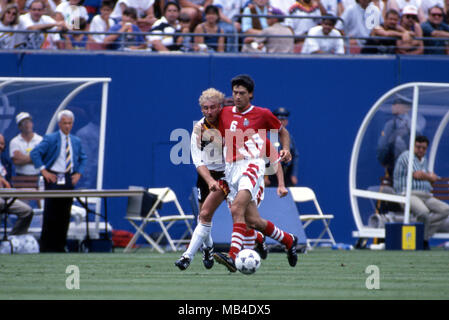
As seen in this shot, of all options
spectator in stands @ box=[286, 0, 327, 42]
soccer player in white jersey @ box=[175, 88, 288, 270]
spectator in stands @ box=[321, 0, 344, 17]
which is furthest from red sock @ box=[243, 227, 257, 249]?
spectator in stands @ box=[321, 0, 344, 17]

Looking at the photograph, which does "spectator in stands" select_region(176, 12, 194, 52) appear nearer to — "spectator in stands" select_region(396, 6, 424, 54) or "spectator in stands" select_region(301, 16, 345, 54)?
"spectator in stands" select_region(301, 16, 345, 54)

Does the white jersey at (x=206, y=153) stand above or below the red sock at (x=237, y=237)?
above

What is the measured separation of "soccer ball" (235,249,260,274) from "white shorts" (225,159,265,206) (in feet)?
2.40

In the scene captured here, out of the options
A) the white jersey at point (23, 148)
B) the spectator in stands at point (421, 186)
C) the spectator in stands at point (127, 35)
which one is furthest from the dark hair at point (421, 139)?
the white jersey at point (23, 148)

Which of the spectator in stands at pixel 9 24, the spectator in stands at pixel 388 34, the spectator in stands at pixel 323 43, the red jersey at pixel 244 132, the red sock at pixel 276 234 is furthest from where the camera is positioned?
the spectator in stands at pixel 388 34

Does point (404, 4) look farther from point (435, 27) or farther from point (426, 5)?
point (435, 27)

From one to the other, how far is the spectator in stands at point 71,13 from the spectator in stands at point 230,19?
9.42ft

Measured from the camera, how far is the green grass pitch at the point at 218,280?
779 centimetres

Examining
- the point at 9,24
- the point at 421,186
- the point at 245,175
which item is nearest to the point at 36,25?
the point at 9,24

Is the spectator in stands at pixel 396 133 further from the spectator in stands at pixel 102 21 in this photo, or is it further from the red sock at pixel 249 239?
the red sock at pixel 249 239

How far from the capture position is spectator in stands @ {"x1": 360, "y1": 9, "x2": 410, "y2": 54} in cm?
2073

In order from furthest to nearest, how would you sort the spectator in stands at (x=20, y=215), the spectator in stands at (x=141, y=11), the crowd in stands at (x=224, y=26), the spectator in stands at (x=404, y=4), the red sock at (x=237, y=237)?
the spectator in stands at (x=404, y=4) < the spectator in stands at (x=141, y=11) < the crowd in stands at (x=224, y=26) < the spectator in stands at (x=20, y=215) < the red sock at (x=237, y=237)

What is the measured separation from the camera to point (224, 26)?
20250 mm

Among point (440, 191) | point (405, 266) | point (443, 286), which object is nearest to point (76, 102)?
point (440, 191)
